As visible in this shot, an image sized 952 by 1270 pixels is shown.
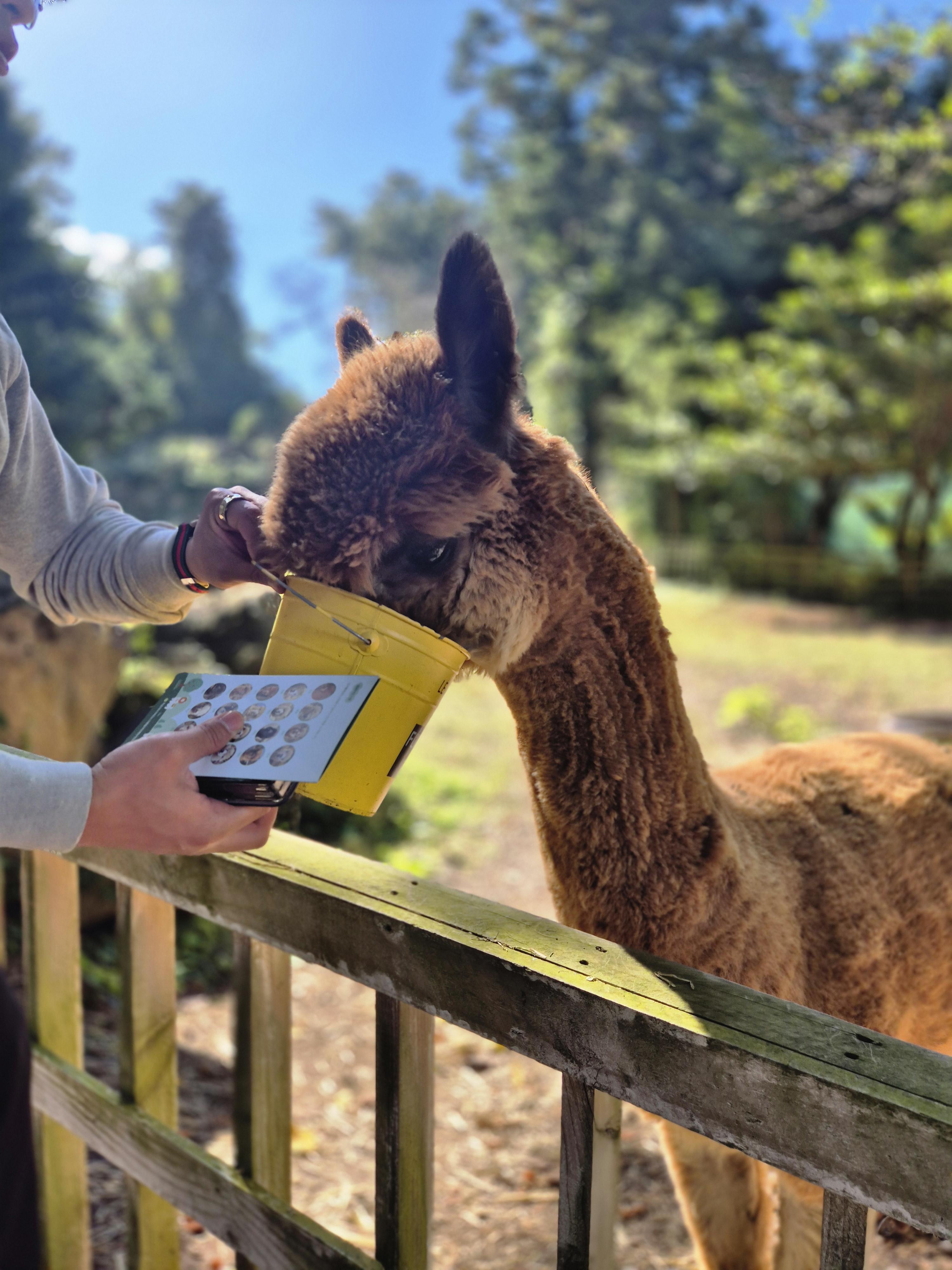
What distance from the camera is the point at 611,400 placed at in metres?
24.0

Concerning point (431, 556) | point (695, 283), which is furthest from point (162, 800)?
point (695, 283)

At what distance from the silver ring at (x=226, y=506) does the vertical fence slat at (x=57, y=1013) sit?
83cm

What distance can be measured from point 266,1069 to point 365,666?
2.90 feet

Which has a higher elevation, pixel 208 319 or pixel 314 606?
pixel 208 319

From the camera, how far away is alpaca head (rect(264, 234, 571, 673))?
1.37 metres

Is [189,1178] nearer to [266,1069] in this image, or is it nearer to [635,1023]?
[266,1069]

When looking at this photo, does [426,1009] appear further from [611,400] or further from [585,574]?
[611,400]

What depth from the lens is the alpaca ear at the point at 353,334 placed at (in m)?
1.72

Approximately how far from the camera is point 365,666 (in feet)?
4.16

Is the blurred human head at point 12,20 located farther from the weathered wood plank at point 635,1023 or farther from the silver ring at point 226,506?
the weathered wood plank at point 635,1023

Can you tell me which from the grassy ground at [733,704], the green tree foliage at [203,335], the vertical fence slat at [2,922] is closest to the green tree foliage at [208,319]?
the green tree foliage at [203,335]

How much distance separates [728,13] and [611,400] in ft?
32.7

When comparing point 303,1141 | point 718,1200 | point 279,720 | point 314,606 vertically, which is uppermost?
point 314,606

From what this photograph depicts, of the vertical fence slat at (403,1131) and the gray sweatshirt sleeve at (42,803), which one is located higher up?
the gray sweatshirt sleeve at (42,803)
